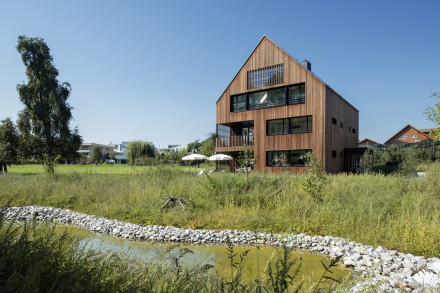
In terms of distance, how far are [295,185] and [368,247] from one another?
13.4 ft

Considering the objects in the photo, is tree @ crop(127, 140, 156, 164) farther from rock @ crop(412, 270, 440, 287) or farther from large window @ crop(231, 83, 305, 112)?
rock @ crop(412, 270, 440, 287)

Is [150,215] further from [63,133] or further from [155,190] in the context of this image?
[63,133]

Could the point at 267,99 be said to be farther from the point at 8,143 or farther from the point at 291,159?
the point at 8,143

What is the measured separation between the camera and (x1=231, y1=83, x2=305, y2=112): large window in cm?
2042

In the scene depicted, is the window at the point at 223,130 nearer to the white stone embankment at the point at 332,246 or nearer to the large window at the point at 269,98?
the large window at the point at 269,98

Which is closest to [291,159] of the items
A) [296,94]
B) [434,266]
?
[296,94]

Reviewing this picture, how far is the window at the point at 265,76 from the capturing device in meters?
21.0

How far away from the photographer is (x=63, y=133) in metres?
24.9

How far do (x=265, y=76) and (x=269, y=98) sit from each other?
194 centimetres

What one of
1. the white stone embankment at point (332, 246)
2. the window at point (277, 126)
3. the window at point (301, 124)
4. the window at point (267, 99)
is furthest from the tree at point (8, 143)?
the window at point (301, 124)

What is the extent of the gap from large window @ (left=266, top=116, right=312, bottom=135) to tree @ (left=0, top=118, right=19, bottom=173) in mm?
23880

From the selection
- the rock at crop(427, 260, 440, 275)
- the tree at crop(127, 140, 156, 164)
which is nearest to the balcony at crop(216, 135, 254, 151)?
the rock at crop(427, 260, 440, 275)

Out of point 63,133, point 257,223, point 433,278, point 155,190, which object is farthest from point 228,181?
point 63,133

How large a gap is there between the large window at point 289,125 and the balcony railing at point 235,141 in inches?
72.5
